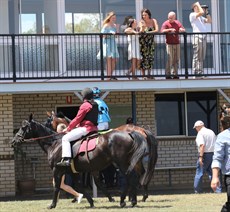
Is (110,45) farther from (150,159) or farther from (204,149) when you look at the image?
(150,159)

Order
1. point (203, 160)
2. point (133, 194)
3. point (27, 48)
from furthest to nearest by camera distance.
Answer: point (27, 48), point (203, 160), point (133, 194)

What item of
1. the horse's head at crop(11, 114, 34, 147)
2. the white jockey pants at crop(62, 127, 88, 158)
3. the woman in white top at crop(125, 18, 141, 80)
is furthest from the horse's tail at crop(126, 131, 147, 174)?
the woman in white top at crop(125, 18, 141, 80)

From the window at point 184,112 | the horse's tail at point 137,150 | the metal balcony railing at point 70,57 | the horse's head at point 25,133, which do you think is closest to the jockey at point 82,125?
the horse's tail at point 137,150

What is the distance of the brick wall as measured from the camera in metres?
23.5

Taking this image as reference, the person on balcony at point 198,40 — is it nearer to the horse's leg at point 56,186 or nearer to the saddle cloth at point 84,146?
the saddle cloth at point 84,146

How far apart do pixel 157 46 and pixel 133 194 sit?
7.94 m

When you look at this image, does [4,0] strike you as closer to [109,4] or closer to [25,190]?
[109,4]

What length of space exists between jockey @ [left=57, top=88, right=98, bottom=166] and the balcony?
5061 mm

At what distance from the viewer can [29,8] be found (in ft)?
80.2

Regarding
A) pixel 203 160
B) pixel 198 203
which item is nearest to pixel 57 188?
pixel 198 203

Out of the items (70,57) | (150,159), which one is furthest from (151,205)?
(70,57)

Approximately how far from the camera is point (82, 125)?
1755cm

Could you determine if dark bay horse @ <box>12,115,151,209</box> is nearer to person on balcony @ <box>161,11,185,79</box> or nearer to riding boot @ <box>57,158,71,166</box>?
riding boot @ <box>57,158,71,166</box>

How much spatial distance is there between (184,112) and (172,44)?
333 cm
